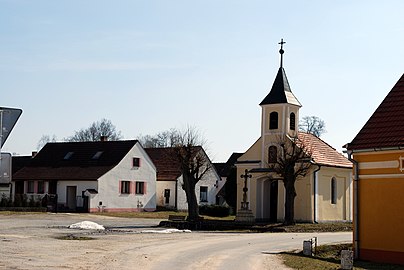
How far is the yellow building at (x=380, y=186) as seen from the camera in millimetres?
21406

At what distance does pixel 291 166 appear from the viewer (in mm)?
A: 40031

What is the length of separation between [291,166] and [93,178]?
69.2 ft

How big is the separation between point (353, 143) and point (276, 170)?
17966 millimetres

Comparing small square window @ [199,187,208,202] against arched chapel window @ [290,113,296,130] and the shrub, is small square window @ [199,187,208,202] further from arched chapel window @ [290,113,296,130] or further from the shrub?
arched chapel window @ [290,113,296,130]

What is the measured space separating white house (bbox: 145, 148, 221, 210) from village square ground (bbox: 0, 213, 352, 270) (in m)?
31.5

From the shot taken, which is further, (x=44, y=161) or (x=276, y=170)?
(x=44, y=161)

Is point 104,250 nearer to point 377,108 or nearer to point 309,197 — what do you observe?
point 377,108

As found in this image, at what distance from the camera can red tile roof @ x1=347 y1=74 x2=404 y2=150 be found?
72.4ft

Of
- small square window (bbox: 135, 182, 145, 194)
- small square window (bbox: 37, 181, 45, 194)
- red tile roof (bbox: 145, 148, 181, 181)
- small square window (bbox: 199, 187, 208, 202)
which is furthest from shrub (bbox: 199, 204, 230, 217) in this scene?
small square window (bbox: 37, 181, 45, 194)

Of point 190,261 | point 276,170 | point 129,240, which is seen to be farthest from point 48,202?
point 190,261

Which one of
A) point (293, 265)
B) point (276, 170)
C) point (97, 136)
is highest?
point (97, 136)

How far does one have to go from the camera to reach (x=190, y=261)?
63.8ft

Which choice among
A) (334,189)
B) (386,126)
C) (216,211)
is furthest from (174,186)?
(386,126)

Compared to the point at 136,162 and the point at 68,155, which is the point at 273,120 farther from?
the point at 68,155
